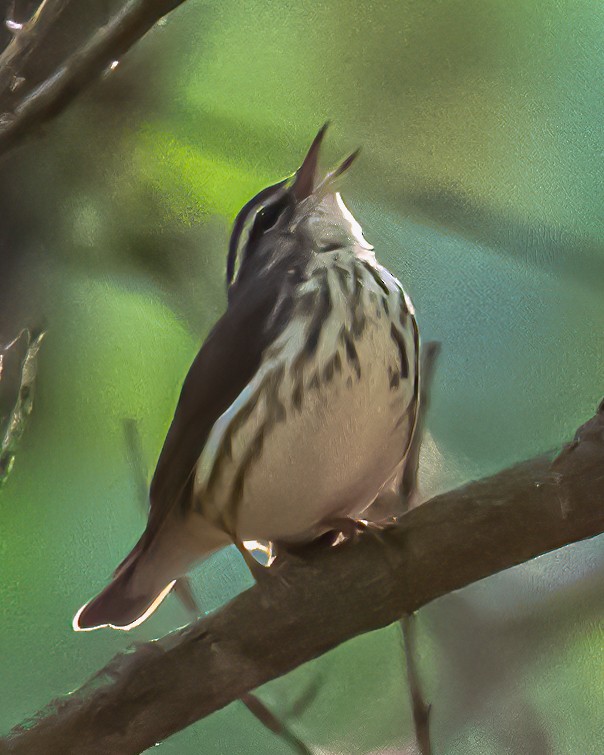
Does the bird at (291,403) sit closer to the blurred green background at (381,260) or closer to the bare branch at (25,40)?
the blurred green background at (381,260)

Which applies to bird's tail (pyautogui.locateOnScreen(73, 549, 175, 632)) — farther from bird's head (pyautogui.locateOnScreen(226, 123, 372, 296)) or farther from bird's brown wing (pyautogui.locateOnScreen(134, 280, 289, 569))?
bird's head (pyautogui.locateOnScreen(226, 123, 372, 296))

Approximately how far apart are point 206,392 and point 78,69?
0.82 feet

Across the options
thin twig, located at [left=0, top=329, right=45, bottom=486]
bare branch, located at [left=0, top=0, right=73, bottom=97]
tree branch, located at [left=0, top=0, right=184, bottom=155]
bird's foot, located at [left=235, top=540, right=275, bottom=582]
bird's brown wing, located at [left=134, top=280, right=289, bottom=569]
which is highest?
bare branch, located at [left=0, top=0, right=73, bottom=97]

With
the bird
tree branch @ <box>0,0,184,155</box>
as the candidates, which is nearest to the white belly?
the bird

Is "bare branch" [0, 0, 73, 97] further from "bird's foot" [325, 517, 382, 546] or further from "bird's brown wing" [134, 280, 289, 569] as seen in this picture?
"bird's foot" [325, 517, 382, 546]

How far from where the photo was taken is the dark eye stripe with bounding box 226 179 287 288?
2.01ft

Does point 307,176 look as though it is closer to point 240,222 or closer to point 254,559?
point 240,222

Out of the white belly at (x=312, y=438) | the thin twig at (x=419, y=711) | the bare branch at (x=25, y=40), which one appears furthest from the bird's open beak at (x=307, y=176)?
the thin twig at (x=419, y=711)

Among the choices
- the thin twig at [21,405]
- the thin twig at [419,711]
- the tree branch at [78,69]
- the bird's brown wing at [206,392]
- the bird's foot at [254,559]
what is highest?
the tree branch at [78,69]

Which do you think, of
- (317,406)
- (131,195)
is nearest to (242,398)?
(317,406)

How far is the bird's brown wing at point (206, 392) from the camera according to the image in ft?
1.94

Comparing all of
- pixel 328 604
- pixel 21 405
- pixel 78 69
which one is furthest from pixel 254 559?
pixel 78 69

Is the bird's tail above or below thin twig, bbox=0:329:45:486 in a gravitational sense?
below

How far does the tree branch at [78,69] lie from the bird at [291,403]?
0.48ft
